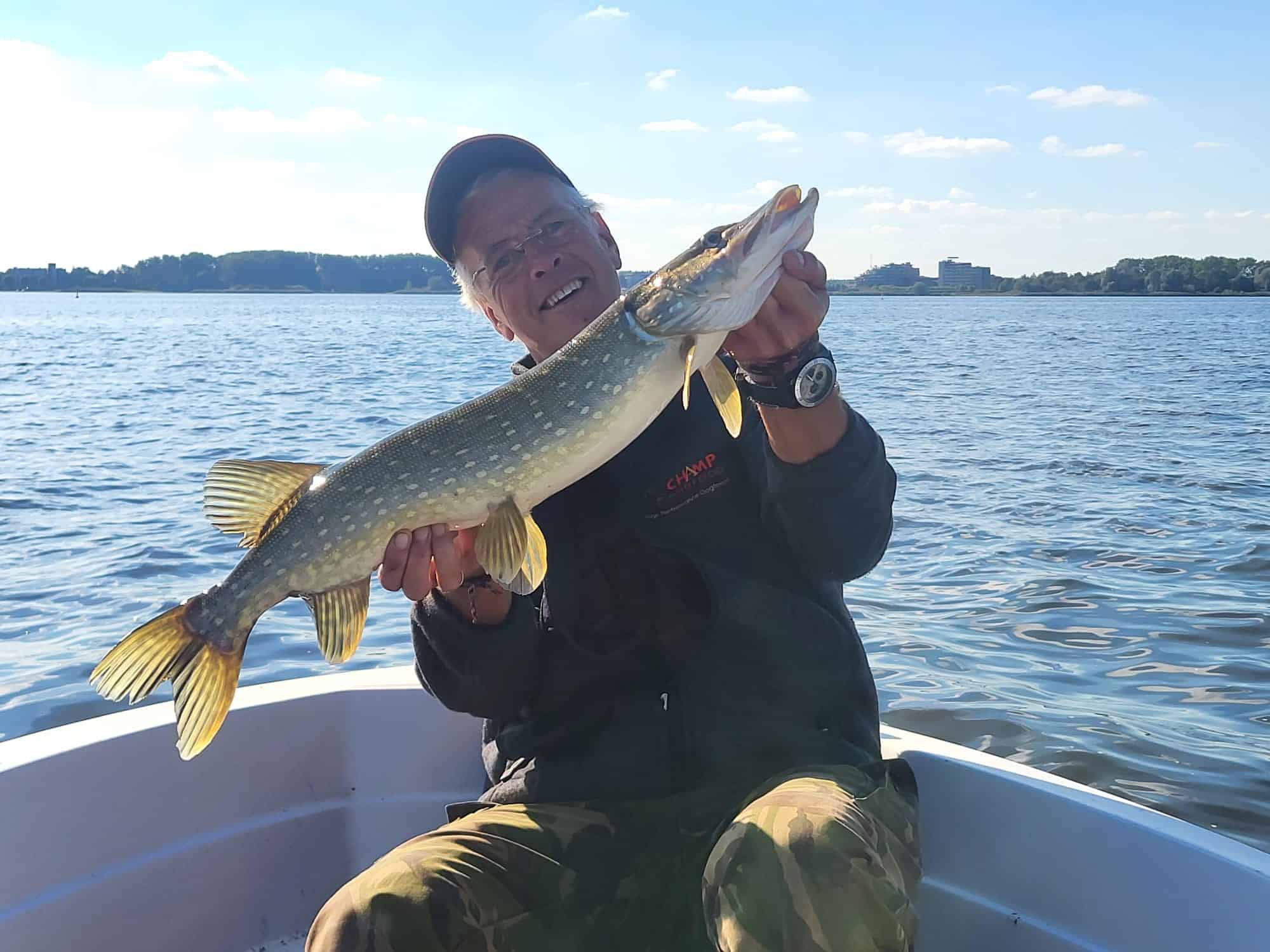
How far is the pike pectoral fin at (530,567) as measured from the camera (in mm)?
2359

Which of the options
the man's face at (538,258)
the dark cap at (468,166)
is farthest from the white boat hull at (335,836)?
the dark cap at (468,166)

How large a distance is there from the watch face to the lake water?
2.83 metres

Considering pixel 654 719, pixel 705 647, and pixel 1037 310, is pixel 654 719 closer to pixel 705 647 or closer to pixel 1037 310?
pixel 705 647

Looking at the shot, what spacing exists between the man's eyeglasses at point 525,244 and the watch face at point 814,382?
1073 millimetres

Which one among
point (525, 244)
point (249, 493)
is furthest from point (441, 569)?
point (525, 244)

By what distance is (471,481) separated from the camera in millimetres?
2434

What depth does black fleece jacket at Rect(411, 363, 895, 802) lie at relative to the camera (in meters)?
2.38

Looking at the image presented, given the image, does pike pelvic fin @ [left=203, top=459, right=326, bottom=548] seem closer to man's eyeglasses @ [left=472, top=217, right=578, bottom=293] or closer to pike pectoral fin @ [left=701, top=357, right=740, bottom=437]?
man's eyeglasses @ [left=472, top=217, right=578, bottom=293]

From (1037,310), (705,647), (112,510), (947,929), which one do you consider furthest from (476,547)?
(1037,310)

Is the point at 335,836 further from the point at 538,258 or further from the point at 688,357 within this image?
the point at 688,357

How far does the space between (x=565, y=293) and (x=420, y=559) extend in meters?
0.95

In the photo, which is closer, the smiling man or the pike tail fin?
the smiling man

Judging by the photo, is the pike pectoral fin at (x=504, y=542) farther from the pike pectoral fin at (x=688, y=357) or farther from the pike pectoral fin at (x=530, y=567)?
the pike pectoral fin at (x=688, y=357)

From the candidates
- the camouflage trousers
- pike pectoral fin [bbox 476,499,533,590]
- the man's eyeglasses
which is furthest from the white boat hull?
the man's eyeglasses
